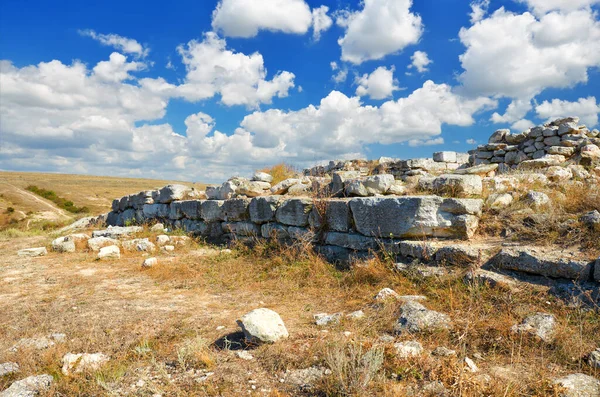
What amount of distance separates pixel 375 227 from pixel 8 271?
6903mm

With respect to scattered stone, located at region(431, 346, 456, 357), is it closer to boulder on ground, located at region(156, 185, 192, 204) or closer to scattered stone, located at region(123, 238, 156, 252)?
scattered stone, located at region(123, 238, 156, 252)

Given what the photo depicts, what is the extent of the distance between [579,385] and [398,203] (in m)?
3.11

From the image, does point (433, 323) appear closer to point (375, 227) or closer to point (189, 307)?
point (375, 227)

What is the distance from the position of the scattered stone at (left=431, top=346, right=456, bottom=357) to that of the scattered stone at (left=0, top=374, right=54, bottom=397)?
309 centimetres

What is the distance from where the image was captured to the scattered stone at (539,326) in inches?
123

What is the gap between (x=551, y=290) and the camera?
12.5 feet

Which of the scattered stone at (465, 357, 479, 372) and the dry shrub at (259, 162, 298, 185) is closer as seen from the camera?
the scattered stone at (465, 357, 479, 372)

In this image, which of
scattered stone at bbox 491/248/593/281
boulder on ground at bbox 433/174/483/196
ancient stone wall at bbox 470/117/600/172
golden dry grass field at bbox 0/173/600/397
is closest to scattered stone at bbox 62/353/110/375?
golden dry grass field at bbox 0/173/600/397

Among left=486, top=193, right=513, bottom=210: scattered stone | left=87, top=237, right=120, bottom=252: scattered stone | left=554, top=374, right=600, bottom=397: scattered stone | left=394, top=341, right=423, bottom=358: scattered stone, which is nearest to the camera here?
left=554, top=374, right=600, bottom=397: scattered stone

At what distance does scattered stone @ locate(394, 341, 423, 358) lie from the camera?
2892 mm

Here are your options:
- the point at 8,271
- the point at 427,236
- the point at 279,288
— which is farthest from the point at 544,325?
the point at 8,271

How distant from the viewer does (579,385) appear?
2.52 metres

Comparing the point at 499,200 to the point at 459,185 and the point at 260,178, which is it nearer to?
the point at 459,185

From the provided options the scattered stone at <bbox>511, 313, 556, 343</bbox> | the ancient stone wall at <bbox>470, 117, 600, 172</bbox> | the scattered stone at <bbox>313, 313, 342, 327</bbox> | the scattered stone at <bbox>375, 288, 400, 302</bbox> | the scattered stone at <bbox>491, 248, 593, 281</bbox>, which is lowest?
the scattered stone at <bbox>313, 313, 342, 327</bbox>
